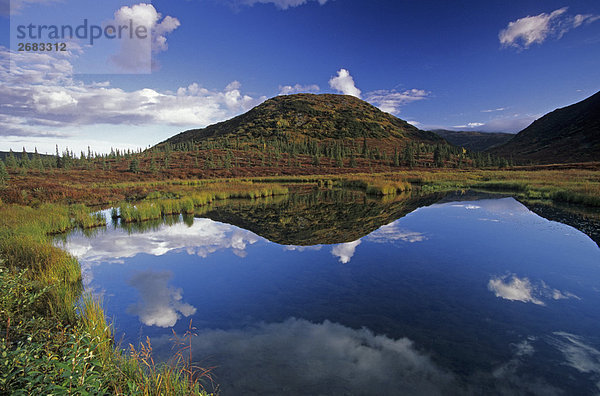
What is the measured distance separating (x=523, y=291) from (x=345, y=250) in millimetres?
7406

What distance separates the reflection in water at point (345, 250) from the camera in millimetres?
13934

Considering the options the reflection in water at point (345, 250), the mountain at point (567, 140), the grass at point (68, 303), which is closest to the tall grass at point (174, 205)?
the grass at point (68, 303)

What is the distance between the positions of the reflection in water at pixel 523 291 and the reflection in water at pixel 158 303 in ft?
33.5

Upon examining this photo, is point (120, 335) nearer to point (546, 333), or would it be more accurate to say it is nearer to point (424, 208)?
point (546, 333)

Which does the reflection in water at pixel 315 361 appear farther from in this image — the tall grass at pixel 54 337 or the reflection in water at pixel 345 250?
the reflection in water at pixel 345 250

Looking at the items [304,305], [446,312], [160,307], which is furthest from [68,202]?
[446,312]

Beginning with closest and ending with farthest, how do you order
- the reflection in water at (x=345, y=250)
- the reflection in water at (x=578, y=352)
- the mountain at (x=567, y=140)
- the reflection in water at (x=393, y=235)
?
the reflection in water at (x=578, y=352) → the reflection in water at (x=345, y=250) → the reflection in water at (x=393, y=235) → the mountain at (x=567, y=140)

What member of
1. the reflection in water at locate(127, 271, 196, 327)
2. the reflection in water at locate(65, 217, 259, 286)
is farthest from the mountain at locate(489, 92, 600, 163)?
the reflection in water at locate(127, 271, 196, 327)

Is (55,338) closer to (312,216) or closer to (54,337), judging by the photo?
(54,337)

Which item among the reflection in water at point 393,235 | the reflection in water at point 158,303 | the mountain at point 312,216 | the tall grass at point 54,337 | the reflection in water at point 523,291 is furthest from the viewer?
the mountain at point 312,216

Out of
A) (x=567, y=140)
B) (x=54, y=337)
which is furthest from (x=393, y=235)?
(x=567, y=140)

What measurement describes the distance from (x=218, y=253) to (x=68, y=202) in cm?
2071

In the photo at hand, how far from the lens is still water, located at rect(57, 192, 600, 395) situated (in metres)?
6.11

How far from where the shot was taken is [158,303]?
9.59 m
